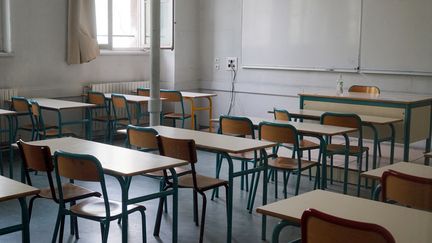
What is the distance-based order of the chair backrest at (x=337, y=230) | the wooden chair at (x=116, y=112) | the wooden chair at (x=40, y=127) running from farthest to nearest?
the wooden chair at (x=116, y=112) → the wooden chair at (x=40, y=127) → the chair backrest at (x=337, y=230)

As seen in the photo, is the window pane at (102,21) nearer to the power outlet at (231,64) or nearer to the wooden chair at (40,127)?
the power outlet at (231,64)

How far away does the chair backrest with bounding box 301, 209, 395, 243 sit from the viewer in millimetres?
2053

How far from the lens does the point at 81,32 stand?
8172 mm

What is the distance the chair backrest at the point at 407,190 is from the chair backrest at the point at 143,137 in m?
2.01

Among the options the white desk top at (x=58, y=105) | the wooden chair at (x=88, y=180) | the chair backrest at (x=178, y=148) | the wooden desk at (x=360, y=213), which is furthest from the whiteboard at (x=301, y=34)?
the wooden desk at (x=360, y=213)

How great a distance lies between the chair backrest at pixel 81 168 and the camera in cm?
330

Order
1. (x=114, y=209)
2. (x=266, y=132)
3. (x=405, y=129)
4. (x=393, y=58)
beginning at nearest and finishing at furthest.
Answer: (x=114, y=209) < (x=266, y=132) < (x=405, y=129) < (x=393, y=58)

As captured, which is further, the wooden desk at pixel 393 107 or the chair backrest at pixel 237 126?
the wooden desk at pixel 393 107

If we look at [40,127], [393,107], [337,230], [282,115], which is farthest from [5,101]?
[337,230]

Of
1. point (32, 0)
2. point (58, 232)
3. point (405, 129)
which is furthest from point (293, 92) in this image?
point (58, 232)

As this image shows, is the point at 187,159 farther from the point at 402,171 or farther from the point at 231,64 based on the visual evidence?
the point at 231,64

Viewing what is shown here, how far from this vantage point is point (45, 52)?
791 cm

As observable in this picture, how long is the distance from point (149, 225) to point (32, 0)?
14.5 ft

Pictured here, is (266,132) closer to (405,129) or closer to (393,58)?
(405,129)
